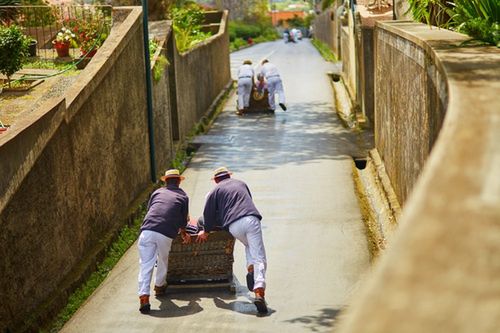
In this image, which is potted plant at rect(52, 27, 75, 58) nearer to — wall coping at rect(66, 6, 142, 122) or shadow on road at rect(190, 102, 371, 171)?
wall coping at rect(66, 6, 142, 122)

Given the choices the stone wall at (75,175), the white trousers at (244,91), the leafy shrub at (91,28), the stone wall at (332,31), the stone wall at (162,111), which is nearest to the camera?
the stone wall at (75,175)

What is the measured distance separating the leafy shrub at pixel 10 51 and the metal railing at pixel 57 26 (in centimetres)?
166

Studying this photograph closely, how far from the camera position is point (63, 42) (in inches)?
797

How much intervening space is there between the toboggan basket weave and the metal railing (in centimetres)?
823

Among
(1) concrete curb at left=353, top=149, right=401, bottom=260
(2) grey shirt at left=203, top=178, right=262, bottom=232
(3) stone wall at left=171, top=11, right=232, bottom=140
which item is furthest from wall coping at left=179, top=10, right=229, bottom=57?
(2) grey shirt at left=203, top=178, right=262, bottom=232

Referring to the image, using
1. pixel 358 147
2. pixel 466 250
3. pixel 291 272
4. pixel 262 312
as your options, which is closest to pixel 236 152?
pixel 358 147

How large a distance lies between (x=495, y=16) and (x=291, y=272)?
151 inches

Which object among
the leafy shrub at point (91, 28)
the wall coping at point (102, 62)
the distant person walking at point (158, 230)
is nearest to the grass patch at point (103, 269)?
the distant person walking at point (158, 230)

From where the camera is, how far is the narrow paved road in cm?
1089

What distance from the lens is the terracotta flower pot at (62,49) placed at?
20234 millimetres

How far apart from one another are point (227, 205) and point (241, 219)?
250mm

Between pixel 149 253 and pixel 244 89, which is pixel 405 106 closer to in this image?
pixel 149 253

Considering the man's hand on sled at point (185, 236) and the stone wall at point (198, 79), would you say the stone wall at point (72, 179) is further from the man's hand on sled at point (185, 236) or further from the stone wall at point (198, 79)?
the stone wall at point (198, 79)

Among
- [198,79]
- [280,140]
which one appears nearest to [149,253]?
[280,140]
